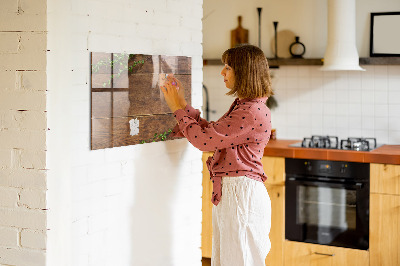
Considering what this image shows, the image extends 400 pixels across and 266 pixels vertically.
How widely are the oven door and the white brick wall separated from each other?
2.41m

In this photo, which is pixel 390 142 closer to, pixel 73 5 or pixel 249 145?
pixel 249 145

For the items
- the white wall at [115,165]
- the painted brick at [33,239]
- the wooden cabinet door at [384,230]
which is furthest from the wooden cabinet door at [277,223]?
the painted brick at [33,239]

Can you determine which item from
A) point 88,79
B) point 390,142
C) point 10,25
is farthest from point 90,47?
point 390,142

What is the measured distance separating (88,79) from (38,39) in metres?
0.28

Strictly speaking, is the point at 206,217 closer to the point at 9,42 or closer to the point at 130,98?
the point at 130,98

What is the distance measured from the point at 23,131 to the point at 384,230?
269 centimetres

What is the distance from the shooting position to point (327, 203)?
4.29 m

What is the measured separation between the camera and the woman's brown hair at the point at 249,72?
9.10 ft

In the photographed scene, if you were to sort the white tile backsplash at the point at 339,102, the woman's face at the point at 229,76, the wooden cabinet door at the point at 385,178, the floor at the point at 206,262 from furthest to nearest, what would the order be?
the floor at the point at 206,262 → the white tile backsplash at the point at 339,102 → the wooden cabinet door at the point at 385,178 → the woman's face at the point at 229,76

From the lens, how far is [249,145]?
283 cm

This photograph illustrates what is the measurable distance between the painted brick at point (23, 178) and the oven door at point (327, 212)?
2.41 meters

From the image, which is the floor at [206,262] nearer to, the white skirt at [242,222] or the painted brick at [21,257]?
the white skirt at [242,222]

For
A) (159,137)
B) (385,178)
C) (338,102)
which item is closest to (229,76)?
(159,137)

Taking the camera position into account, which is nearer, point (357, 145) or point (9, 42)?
point (9, 42)
